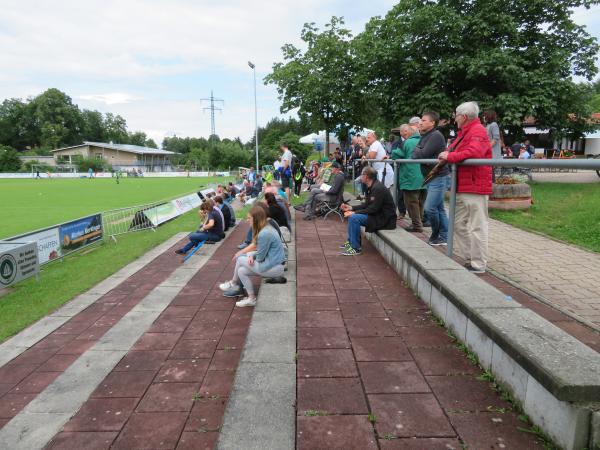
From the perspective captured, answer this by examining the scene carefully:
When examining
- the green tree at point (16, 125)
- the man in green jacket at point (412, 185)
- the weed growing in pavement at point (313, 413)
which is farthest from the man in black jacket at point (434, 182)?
the green tree at point (16, 125)

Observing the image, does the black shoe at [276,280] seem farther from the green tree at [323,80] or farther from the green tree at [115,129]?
the green tree at [115,129]

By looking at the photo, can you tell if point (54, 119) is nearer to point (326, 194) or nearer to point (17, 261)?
point (17, 261)

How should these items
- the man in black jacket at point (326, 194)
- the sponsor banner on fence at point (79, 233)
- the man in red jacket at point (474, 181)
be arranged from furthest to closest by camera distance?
the sponsor banner on fence at point (79, 233) → the man in black jacket at point (326, 194) → the man in red jacket at point (474, 181)

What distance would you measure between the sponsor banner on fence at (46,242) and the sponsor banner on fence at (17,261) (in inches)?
17.0

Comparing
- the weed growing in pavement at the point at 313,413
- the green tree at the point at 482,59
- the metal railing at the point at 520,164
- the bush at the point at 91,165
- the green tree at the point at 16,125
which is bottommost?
the weed growing in pavement at the point at 313,413

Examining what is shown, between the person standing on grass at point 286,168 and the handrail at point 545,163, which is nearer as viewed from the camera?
the handrail at point 545,163

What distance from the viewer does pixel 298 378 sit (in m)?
2.87

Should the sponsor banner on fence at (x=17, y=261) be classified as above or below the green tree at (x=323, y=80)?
below

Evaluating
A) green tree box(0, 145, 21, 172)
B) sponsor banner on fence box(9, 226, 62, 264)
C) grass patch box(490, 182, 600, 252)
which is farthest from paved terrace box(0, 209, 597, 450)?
green tree box(0, 145, 21, 172)

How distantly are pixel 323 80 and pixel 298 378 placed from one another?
16.0m

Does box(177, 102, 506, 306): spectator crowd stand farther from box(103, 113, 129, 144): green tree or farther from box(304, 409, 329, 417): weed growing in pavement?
box(103, 113, 129, 144): green tree

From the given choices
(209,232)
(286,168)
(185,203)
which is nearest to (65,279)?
(209,232)

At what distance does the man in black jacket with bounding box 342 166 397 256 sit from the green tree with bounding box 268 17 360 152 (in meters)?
12.0

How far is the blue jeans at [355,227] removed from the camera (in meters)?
6.13
